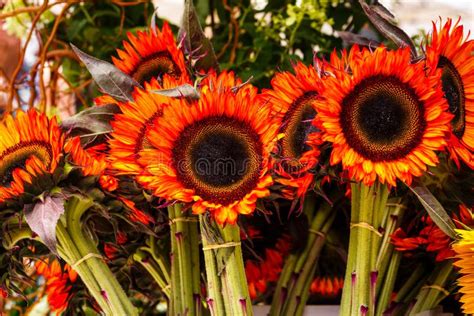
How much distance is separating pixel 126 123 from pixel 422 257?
0.84 feet

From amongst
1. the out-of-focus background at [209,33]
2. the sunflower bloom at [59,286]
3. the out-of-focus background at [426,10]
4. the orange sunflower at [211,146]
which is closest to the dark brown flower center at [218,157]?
the orange sunflower at [211,146]

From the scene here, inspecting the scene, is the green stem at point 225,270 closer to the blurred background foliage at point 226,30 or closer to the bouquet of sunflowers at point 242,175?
the bouquet of sunflowers at point 242,175

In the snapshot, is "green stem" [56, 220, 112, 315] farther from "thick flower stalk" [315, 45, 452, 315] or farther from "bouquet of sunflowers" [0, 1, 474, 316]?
"thick flower stalk" [315, 45, 452, 315]

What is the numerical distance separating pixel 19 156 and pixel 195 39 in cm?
16

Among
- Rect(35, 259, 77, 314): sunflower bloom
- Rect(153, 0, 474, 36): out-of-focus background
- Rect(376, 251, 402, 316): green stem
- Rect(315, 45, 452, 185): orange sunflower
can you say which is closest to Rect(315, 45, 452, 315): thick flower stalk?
Rect(315, 45, 452, 185): orange sunflower

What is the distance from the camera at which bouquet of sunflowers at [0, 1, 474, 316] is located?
456mm

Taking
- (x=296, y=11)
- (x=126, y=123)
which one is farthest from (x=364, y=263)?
(x=296, y=11)

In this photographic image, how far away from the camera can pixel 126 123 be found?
0.49 meters

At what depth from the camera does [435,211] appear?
1.56 feet

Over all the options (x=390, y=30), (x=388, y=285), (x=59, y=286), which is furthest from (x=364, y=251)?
(x=59, y=286)

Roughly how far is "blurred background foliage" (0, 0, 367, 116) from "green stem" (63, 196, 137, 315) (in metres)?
0.29

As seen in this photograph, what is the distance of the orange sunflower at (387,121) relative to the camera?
45cm

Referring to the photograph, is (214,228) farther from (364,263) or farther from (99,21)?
(99,21)

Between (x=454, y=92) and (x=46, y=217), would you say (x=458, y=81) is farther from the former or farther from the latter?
(x=46, y=217)
